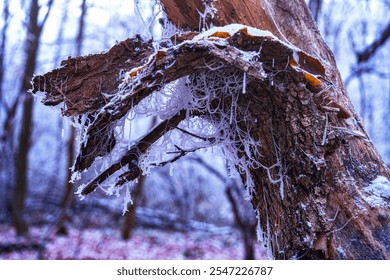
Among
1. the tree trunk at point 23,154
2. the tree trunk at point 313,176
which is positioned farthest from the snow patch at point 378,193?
the tree trunk at point 23,154

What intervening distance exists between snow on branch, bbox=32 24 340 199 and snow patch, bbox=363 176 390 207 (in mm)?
231

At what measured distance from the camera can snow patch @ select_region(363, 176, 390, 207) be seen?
3.05 feet

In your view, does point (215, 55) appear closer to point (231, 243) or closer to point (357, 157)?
point (357, 157)

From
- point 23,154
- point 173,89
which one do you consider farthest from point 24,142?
point 173,89

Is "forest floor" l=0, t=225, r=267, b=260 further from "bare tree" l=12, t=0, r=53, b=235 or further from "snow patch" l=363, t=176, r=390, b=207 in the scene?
"snow patch" l=363, t=176, r=390, b=207

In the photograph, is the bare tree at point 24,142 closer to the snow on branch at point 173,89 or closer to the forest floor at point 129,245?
the forest floor at point 129,245

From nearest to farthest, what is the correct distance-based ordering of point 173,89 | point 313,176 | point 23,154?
point 313,176
point 173,89
point 23,154

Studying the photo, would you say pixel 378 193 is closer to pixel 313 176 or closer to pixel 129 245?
pixel 313 176

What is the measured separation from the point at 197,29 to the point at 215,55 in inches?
11.2

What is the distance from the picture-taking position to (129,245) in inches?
189

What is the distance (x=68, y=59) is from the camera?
96 centimetres

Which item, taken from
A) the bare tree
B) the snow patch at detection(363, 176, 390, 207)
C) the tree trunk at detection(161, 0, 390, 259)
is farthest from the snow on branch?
the bare tree

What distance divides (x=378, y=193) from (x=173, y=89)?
58 cm
